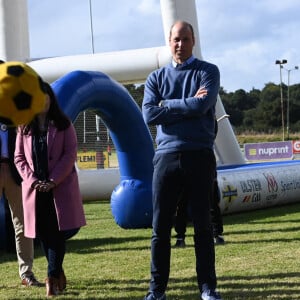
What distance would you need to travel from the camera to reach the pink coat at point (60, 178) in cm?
426

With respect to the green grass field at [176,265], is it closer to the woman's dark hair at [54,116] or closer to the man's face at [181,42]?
the woman's dark hair at [54,116]

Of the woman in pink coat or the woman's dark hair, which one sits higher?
the woman's dark hair

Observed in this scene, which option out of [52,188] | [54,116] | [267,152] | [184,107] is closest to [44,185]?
[52,188]

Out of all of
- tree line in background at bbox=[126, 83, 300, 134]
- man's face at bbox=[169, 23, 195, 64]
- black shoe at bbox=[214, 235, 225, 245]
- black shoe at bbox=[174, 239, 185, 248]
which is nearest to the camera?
man's face at bbox=[169, 23, 195, 64]

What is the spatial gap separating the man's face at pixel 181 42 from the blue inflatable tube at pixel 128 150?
3.64m

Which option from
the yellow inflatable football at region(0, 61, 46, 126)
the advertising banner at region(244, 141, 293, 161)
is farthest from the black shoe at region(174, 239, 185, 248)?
the advertising banner at region(244, 141, 293, 161)

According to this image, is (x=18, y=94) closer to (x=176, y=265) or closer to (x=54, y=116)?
(x=54, y=116)

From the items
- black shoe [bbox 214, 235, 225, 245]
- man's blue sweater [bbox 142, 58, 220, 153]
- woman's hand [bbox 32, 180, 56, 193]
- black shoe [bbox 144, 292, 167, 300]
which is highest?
man's blue sweater [bbox 142, 58, 220, 153]

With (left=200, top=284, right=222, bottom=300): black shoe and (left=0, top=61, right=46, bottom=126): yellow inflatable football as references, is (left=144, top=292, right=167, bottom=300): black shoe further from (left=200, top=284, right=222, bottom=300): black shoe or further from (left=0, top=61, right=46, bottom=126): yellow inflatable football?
(left=0, top=61, right=46, bottom=126): yellow inflatable football

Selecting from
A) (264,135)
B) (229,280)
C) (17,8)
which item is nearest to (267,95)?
(264,135)

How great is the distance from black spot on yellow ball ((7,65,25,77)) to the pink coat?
0.93m

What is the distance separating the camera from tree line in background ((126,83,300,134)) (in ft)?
218

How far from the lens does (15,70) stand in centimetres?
342

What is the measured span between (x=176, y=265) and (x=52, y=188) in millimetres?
1523
